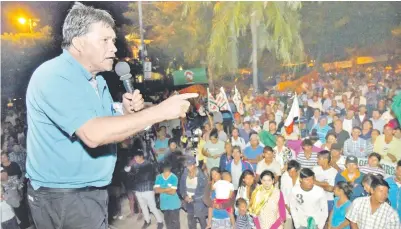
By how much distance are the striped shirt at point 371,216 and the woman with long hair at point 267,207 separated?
70 centimetres

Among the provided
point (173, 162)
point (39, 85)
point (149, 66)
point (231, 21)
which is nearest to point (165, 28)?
point (149, 66)

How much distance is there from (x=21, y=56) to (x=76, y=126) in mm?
4471

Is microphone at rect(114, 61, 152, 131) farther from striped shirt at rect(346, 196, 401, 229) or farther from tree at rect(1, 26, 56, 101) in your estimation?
tree at rect(1, 26, 56, 101)

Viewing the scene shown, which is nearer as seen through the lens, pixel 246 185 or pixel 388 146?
pixel 246 185

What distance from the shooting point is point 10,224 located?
14.8 feet

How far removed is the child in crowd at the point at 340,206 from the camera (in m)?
4.03

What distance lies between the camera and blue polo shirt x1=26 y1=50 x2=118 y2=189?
1.14 meters

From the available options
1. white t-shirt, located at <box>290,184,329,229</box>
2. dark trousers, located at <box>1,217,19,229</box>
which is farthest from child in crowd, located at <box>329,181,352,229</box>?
dark trousers, located at <box>1,217,19,229</box>

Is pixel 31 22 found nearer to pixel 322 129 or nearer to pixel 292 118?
pixel 292 118

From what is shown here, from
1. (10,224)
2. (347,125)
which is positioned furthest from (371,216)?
(10,224)

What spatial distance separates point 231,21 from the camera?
17.9ft

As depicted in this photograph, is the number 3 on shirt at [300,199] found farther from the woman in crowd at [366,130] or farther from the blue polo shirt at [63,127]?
the blue polo shirt at [63,127]

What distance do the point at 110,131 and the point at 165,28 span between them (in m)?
4.53

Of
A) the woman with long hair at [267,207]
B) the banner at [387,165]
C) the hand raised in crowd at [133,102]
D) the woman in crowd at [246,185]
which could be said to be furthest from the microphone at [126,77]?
the banner at [387,165]
